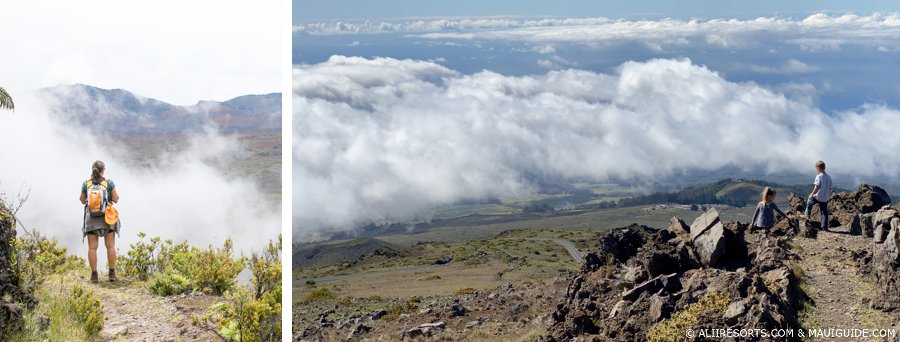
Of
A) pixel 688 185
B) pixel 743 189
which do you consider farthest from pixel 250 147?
pixel 688 185

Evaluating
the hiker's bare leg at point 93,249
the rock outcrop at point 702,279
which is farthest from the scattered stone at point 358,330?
the hiker's bare leg at point 93,249

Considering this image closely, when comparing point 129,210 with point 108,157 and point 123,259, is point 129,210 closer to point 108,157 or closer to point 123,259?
point 108,157

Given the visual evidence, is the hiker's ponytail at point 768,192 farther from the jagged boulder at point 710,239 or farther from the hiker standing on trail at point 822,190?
the hiker standing on trail at point 822,190

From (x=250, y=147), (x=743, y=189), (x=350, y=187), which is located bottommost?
(x=350, y=187)

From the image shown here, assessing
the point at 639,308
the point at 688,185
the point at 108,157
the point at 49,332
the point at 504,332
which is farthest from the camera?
the point at 688,185

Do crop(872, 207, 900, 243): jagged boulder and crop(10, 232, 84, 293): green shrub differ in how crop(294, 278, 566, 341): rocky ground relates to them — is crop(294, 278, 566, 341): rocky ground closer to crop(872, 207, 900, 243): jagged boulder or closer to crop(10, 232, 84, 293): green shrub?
crop(872, 207, 900, 243): jagged boulder

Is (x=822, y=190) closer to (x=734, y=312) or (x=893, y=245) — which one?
(x=893, y=245)

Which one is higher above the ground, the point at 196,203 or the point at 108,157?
the point at 108,157
